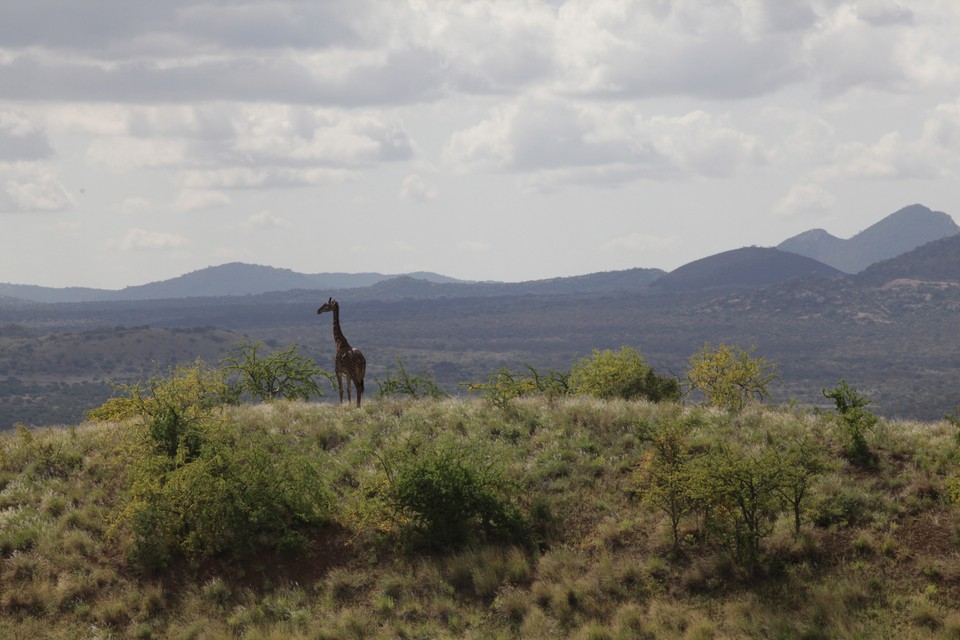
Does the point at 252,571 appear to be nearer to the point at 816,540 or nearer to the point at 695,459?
the point at 695,459

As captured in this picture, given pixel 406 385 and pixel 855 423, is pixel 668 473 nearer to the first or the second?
pixel 855 423

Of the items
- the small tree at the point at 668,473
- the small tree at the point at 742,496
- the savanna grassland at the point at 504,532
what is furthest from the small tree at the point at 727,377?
the small tree at the point at 742,496

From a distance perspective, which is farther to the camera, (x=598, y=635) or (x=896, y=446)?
(x=896, y=446)

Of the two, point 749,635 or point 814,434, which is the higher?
point 814,434

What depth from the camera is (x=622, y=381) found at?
35188 mm

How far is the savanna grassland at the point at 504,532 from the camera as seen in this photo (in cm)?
1795

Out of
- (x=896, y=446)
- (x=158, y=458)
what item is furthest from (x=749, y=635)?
(x=158, y=458)

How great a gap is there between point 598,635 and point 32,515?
13991mm

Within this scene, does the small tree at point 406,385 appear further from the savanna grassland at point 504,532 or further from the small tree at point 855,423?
the small tree at point 855,423

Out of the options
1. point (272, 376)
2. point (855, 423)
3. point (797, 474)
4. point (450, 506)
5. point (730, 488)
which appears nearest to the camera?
point (730, 488)

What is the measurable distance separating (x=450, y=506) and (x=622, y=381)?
Result: 15.4 m

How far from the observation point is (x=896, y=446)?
71.1ft

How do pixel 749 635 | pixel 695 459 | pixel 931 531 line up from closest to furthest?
pixel 749 635 → pixel 931 531 → pixel 695 459

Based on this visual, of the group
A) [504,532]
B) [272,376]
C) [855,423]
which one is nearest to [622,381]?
[855,423]
